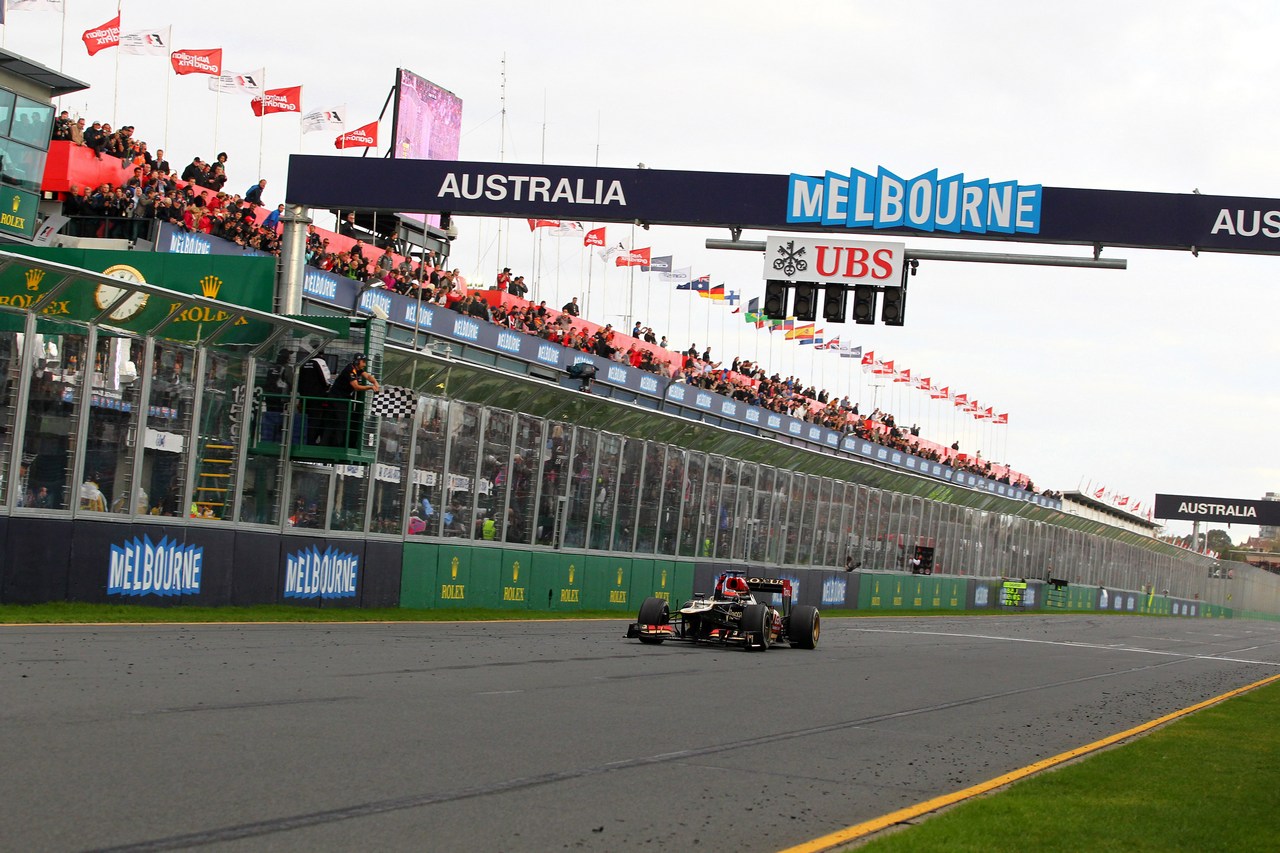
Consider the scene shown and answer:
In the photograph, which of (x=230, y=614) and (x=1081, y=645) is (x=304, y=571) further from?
(x=1081, y=645)

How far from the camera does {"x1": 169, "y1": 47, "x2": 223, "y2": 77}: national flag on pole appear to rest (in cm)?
3322

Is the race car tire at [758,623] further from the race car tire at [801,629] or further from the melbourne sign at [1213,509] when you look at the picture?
the melbourne sign at [1213,509]

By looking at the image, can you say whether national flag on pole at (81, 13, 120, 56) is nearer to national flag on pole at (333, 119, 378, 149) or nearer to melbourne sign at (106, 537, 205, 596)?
national flag on pole at (333, 119, 378, 149)

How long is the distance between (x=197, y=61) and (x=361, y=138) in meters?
5.69

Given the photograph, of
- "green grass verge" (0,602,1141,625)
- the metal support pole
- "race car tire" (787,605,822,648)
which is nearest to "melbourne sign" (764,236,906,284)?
"race car tire" (787,605,822,648)

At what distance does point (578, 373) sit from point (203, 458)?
932 cm

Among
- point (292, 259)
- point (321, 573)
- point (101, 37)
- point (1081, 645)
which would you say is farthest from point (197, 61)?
point (1081, 645)

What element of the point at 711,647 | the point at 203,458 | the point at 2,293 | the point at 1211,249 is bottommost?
the point at 711,647

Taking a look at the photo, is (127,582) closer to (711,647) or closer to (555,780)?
(711,647)

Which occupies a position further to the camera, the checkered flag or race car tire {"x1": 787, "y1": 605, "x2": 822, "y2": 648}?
the checkered flag

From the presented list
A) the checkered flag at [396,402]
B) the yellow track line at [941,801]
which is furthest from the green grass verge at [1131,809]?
the checkered flag at [396,402]

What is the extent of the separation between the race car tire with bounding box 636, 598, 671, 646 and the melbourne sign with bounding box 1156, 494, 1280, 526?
11196 centimetres

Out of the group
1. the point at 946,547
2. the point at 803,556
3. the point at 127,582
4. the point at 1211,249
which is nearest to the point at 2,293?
the point at 127,582

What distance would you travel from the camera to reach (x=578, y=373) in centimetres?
2698
